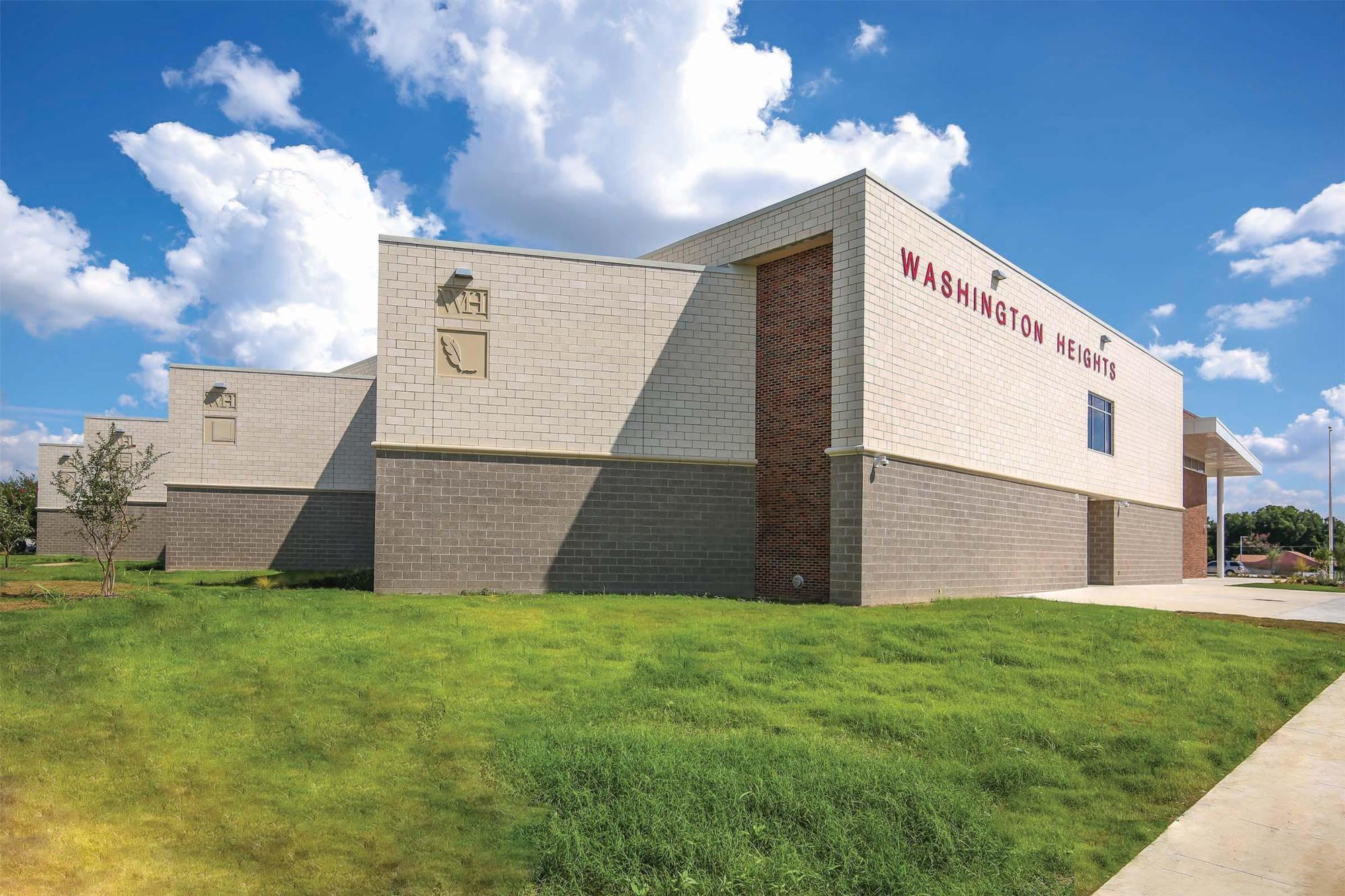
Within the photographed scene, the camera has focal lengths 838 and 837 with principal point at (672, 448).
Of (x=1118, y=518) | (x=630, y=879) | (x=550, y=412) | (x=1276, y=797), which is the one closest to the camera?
(x=630, y=879)

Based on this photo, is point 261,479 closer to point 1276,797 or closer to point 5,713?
point 5,713

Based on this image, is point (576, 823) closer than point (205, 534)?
Yes

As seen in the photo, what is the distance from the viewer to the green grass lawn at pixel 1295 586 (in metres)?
30.0

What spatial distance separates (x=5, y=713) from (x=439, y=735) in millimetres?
4641

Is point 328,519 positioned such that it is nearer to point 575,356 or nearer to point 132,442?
point 132,442

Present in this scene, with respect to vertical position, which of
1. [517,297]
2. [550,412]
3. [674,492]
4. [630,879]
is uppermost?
[517,297]

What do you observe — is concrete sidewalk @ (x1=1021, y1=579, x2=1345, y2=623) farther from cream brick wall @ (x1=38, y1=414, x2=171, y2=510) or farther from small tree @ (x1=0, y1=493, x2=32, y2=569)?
cream brick wall @ (x1=38, y1=414, x2=171, y2=510)

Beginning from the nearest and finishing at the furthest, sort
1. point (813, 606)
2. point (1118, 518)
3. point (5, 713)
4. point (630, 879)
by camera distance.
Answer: point (630, 879)
point (5, 713)
point (813, 606)
point (1118, 518)

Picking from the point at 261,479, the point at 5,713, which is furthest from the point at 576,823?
the point at 261,479

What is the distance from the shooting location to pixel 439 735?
7.99 metres

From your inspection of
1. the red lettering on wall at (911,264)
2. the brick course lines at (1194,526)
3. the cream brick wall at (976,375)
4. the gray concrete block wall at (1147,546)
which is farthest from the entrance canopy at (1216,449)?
the red lettering on wall at (911,264)

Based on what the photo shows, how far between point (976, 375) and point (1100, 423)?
9823mm

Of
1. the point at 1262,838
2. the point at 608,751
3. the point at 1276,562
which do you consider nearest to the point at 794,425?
the point at 608,751

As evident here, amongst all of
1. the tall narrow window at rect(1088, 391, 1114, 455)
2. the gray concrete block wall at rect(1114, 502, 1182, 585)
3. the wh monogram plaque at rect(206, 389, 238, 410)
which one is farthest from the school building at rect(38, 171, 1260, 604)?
the wh monogram plaque at rect(206, 389, 238, 410)
